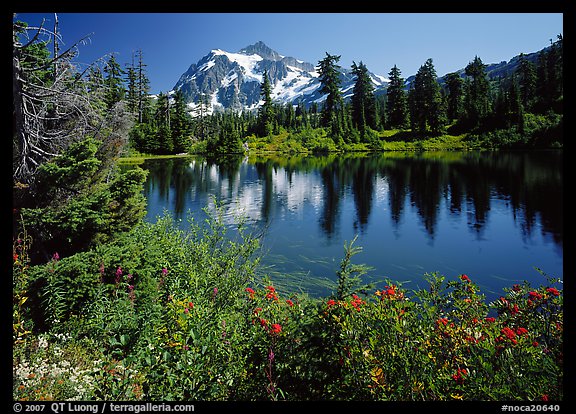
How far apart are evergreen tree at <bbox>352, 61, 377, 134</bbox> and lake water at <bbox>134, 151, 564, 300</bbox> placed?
4726cm

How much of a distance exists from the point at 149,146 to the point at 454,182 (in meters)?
57.1

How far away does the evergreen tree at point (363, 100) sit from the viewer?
252 ft

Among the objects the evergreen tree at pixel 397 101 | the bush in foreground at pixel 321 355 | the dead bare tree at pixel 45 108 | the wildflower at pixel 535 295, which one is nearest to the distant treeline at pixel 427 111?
the evergreen tree at pixel 397 101

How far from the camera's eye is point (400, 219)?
17.5m

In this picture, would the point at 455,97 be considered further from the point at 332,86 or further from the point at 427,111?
the point at 332,86

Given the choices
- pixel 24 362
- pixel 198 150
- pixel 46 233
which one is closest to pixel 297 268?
pixel 46 233

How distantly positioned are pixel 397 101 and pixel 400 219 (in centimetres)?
6875

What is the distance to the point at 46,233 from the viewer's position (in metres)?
5.97

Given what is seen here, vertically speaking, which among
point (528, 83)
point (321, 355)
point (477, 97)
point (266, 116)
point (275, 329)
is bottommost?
point (321, 355)

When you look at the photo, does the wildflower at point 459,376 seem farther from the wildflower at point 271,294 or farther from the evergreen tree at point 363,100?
the evergreen tree at point 363,100

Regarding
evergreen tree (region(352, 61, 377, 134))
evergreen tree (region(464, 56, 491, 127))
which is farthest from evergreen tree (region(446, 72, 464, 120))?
evergreen tree (region(352, 61, 377, 134))

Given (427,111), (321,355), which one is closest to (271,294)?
(321,355)

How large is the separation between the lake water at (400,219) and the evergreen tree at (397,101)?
4820 centimetres
